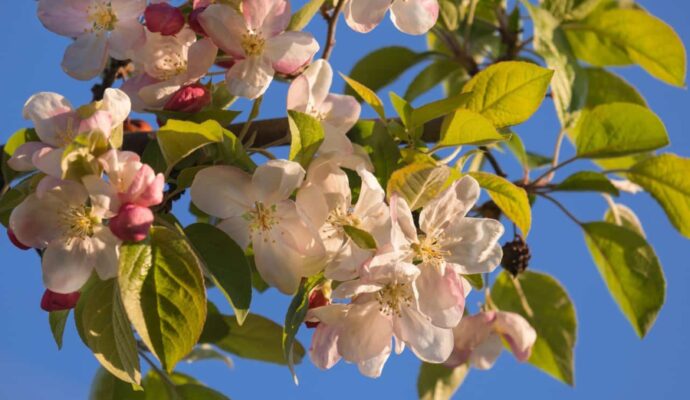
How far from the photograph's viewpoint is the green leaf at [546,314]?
1639mm

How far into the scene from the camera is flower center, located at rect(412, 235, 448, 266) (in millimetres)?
974

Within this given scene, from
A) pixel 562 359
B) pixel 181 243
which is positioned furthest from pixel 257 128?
pixel 562 359

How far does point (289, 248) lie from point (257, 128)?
0.21 m

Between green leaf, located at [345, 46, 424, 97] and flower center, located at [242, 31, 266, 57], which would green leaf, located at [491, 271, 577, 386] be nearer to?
green leaf, located at [345, 46, 424, 97]

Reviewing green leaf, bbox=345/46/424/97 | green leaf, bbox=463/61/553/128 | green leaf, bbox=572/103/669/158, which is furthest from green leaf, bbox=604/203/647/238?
green leaf, bbox=463/61/553/128

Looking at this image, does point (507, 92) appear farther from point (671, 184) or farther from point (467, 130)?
point (671, 184)

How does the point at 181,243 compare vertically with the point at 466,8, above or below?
below

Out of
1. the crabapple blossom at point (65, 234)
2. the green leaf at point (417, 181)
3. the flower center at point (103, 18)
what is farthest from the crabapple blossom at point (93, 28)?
the green leaf at point (417, 181)

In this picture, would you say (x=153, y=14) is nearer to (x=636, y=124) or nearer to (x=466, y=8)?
(x=636, y=124)

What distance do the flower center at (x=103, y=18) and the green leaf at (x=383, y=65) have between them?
824mm

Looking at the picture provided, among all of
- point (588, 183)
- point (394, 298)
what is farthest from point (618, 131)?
point (394, 298)

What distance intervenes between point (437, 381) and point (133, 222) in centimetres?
86

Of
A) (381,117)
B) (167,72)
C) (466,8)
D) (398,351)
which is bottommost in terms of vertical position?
(398,351)

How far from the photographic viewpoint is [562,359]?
1633mm
